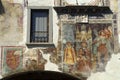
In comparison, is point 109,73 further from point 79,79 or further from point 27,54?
point 27,54

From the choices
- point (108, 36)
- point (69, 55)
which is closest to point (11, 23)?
point (69, 55)

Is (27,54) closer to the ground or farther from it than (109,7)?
closer to the ground

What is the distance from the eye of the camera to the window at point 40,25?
17.0m

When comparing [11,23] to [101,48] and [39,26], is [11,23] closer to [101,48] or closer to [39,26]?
[39,26]

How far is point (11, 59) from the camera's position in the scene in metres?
16.7

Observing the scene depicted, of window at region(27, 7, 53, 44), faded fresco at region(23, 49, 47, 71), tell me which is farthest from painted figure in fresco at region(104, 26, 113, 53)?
faded fresco at region(23, 49, 47, 71)

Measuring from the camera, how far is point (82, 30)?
55.5 feet

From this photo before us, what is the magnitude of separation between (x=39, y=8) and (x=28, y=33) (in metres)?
1.16

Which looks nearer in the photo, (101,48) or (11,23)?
(101,48)

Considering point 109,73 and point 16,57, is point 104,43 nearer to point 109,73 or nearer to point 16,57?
point 109,73

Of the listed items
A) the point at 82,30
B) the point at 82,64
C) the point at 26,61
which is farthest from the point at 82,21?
the point at 26,61

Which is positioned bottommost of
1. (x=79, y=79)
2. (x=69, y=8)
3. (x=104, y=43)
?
(x=79, y=79)

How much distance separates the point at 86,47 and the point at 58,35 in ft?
4.07

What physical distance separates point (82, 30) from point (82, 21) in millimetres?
372
